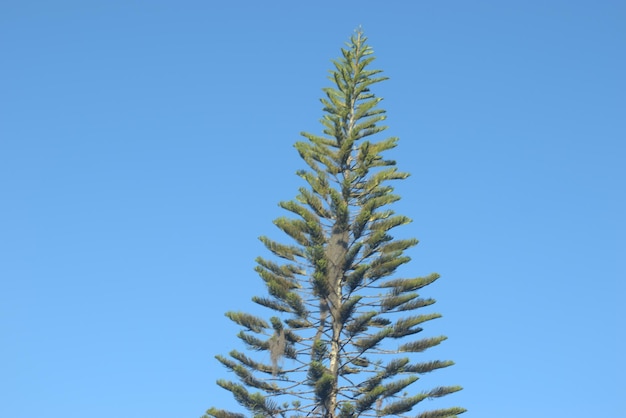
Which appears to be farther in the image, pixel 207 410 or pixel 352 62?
pixel 352 62

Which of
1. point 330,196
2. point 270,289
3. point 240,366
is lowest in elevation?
point 240,366

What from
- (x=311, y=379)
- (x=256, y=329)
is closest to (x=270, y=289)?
→ (x=256, y=329)

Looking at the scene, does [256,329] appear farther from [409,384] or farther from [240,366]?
[409,384]

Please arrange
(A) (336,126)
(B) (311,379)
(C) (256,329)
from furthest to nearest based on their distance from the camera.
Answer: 1. (A) (336,126)
2. (C) (256,329)
3. (B) (311,379)

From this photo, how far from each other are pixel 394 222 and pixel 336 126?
110 inches

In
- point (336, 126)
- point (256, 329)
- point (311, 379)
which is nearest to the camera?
point (311, 379)

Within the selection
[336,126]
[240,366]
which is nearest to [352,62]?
[336,126]

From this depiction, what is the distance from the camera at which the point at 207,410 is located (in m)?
22.8

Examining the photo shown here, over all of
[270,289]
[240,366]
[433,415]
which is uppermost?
[270,289]

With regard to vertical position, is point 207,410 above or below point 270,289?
below

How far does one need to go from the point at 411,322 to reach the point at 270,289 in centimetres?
314

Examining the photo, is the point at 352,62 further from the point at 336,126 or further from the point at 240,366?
the point at 240,366

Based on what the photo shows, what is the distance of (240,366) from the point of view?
23.0 meters

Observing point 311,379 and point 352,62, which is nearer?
point 311,379
